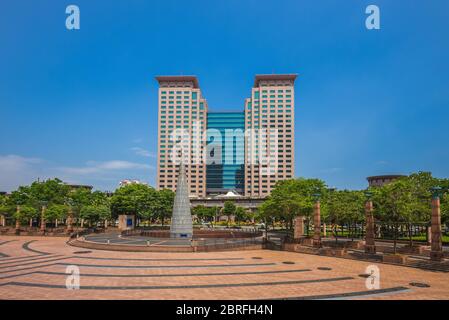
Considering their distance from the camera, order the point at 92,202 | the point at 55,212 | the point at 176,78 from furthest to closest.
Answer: the point at 176,78 < the point at 92,202 < the point at 55,212

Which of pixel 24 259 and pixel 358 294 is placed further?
pixel 24 259

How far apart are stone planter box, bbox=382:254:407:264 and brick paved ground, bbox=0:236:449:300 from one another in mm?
1120

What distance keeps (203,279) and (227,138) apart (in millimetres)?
140892

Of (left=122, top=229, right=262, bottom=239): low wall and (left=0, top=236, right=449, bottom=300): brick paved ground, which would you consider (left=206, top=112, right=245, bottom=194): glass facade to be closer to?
(left=122, top=229, right=262, bottom=239): low wall

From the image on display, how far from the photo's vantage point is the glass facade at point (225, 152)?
157 m

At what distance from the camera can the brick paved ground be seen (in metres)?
15.0

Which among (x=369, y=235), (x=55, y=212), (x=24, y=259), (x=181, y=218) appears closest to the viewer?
(x=24, y=259)

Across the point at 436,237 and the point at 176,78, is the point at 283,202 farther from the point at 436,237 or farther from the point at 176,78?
the point at 176,78

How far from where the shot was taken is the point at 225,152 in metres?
159

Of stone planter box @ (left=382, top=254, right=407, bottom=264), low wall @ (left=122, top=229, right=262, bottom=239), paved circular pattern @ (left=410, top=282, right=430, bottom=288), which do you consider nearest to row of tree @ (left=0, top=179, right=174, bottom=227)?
low wall @ (left=122, top=229, right=262, bottom=239)

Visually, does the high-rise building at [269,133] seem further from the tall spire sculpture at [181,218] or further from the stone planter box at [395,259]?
the stone planter box at [395,259]

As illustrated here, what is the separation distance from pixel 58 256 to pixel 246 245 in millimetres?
18147

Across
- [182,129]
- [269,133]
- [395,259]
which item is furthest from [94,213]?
[269,133]
